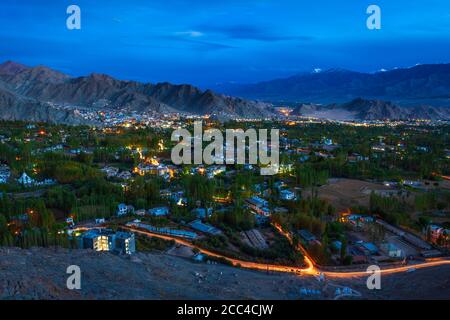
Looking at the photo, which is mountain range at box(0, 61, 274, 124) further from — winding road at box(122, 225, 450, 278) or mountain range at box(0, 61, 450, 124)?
winding road at box(122, 225, 450, 278)

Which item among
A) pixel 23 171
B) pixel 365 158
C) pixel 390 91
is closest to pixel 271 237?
pixel 23 171

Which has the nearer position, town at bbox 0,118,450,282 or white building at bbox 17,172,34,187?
town at bbox 0,118,450,282

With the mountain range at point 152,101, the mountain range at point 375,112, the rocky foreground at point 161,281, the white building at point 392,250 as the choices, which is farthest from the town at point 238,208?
the mountain range at point 375,112

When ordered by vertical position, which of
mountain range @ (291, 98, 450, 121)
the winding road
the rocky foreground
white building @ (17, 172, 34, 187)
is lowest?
the winding road

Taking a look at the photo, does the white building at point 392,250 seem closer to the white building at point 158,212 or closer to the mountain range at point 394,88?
the white building at point 158,212

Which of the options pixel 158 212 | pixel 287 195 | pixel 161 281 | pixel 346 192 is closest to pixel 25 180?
pixel 158 212

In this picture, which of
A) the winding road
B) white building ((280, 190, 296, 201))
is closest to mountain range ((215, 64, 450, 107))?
white building ((280, 190, 296, 201))
